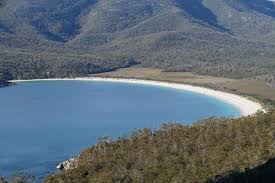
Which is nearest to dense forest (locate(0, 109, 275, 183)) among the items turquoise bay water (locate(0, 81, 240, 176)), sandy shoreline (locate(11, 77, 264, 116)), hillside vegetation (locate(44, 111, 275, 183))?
hillside vegetation (locate(44, 111, 275, 183))

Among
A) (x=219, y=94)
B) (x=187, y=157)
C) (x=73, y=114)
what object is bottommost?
(x=73, y=114)

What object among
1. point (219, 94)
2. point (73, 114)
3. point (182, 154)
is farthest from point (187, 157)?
point (219, 94)

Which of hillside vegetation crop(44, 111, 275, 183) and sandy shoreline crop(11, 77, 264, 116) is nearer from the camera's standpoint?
hillside vegetation crop(44, 111, 275, 183)

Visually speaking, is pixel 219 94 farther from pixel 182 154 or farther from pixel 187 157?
pixel 187 157

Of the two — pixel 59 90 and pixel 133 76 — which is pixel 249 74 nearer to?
pixel 133 76

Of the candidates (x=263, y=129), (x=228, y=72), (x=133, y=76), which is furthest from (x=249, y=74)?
(x=263, y=129)

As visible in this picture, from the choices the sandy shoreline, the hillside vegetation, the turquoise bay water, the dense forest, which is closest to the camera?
the dense forest

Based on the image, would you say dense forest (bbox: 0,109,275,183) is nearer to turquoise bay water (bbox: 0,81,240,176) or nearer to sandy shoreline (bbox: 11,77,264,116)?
turquoise bay water (bbox: 0,81,240,176)
